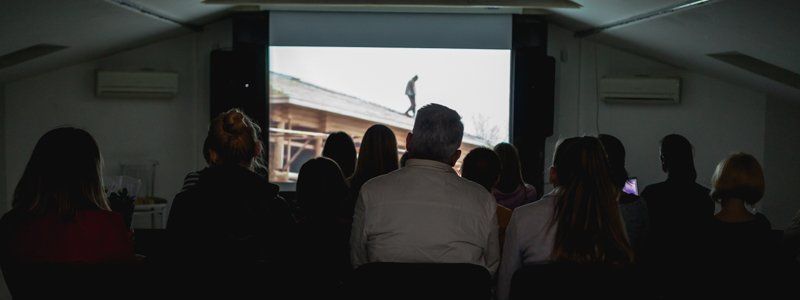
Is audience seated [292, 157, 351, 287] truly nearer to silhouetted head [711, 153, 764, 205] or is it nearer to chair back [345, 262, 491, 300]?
chair back [345, 262, 491, 300]

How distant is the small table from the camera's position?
6585mm

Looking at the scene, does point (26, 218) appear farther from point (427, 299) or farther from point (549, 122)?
point (549, 122)

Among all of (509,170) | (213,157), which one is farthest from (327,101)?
(213,157)

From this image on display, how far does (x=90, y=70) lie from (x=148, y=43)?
63 cm

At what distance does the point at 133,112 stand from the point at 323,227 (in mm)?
4788

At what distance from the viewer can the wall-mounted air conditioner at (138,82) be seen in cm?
715

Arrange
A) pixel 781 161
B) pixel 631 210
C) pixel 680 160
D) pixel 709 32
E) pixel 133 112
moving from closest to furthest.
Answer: pixel 631 210 → pixel 680 160 → pixel 709 32 → pixel 781 161 → pixel 133 112

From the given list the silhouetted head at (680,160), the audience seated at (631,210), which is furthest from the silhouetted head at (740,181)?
the silhouetted head at (680,160)

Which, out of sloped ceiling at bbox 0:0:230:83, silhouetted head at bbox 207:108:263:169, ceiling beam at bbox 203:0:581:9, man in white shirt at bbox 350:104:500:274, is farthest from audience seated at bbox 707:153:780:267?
sloped ceiling at bbox 0:0:230:83

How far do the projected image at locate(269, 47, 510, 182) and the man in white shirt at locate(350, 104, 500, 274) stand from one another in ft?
15.7

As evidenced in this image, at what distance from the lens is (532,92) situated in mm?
7066

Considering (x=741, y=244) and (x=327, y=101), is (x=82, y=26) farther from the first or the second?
(x=741, y=244)

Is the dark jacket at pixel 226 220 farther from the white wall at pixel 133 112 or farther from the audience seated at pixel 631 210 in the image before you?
the white wall at pixel 133 112

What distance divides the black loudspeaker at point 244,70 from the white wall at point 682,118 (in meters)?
2.79
